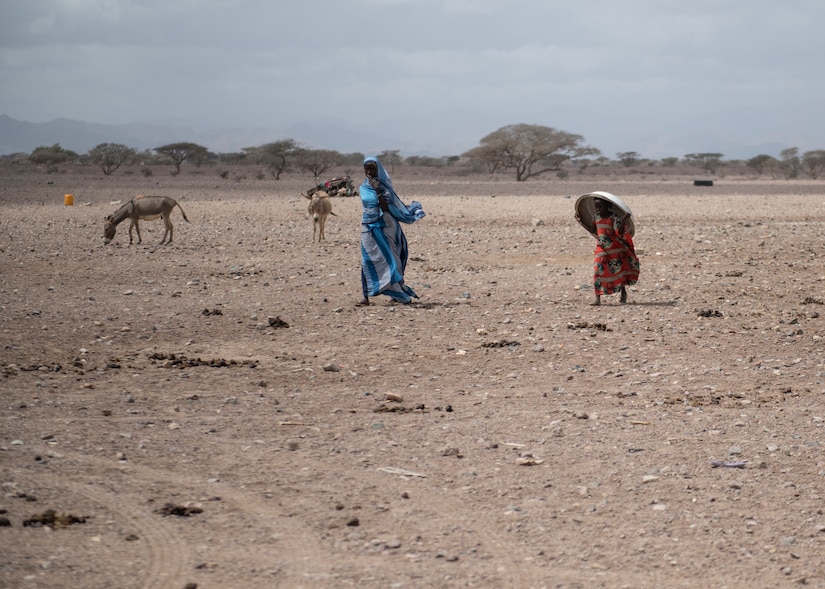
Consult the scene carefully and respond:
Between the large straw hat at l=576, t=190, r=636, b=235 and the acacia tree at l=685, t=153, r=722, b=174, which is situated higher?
the acacia tree at l=685, t=153, r=722, b=174

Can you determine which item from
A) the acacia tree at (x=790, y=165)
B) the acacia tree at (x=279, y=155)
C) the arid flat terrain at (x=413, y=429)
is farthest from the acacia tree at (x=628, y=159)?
the arid flat terrain at (x=413, y=429)

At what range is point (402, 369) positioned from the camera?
9.11 metres

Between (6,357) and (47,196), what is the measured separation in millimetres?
24907

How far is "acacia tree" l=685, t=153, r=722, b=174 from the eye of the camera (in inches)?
3191

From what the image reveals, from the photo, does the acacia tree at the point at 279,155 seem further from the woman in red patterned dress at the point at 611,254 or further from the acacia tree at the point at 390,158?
the woman in red patterned dress at the point at 611,254

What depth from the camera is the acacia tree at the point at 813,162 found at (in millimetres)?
67556

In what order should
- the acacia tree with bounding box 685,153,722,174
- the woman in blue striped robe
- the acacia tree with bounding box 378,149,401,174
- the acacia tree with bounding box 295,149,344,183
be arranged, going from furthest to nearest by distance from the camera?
the acacia tree with bounding box 685,153,722,174 < the acacia tree with bounding box 378,149,401,174 < the acacia tree with bounding box 295,149,344,183 < the woman in blue striped robe

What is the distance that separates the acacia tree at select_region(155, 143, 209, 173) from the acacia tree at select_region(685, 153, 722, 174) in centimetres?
3715

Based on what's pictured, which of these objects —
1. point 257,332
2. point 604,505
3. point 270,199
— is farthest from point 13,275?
point 270,199

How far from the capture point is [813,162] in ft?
222

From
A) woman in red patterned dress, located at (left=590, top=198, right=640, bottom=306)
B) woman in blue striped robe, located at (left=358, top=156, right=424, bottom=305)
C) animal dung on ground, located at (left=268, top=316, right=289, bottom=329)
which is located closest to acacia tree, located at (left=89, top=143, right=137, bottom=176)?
woman in blue striped robe, located at (left=358, top=156, right=424, bottom=305)

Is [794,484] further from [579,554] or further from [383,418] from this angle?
[383,418]

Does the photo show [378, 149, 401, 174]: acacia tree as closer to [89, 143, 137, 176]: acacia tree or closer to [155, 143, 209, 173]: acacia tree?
[155, 143, 209, 173]: acacia tree

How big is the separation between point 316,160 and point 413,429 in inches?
2170
